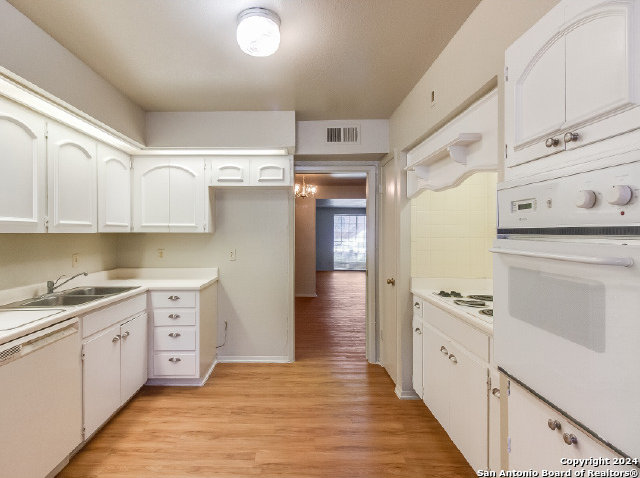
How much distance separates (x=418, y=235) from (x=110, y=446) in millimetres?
2583

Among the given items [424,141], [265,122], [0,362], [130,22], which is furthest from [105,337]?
[424,141]

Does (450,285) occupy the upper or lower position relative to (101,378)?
upper

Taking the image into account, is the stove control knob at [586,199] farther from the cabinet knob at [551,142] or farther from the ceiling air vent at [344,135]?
the ceiling air vent at [344,135]

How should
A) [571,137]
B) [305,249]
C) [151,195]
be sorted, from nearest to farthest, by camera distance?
[571,137]
[151,195]
[305,249]

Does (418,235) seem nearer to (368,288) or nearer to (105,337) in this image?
(368,288)

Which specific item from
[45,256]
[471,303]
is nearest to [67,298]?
[45,256]

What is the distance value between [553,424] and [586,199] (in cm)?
64

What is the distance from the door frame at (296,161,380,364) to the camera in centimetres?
364

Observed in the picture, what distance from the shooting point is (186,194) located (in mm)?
3275

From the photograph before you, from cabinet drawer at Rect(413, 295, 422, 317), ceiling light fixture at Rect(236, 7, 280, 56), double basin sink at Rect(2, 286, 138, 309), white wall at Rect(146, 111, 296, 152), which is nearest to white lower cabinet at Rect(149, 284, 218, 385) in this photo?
double basin sink at Rect(2, 286, 138, 309)

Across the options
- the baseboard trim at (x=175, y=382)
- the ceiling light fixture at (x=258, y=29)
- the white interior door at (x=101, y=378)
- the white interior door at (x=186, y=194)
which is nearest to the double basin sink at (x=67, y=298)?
the white interior door at (x=101, y=378)

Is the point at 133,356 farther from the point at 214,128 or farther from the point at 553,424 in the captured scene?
the point at 553,424

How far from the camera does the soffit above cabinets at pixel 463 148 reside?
169 cm

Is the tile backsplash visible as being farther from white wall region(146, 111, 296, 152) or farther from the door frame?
white wall region(146, 111, 296, 152)
